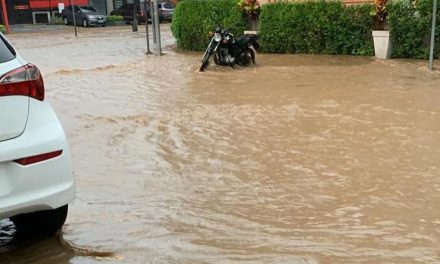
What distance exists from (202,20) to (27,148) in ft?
45.0

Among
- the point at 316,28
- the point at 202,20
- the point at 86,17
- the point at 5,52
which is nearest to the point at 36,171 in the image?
the point at 5,52

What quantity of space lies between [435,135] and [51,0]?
38510 millimetres

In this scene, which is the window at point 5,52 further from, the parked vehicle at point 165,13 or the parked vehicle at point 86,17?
the parked vehicle at point 165,13

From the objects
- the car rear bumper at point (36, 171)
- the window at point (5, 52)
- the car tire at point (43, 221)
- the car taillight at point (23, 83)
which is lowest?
the car tire at point (43, 221)

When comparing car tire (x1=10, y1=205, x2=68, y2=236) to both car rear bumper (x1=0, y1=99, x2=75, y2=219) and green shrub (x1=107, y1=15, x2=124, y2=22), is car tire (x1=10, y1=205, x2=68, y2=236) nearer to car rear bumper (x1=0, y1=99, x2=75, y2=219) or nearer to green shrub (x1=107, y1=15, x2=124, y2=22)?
car rear bumper (x1=0, y1=99, x2=75, y2=219)

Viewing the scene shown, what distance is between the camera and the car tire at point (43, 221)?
11.7 feet

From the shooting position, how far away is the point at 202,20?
1628 cm

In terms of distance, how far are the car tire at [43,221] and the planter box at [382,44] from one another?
11.0 m

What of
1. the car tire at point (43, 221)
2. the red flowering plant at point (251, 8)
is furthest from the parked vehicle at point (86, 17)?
the car tire at point (43, 221)

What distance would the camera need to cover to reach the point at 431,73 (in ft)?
34.7

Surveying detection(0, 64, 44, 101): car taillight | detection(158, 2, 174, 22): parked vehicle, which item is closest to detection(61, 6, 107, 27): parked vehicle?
detection(158, 2, 174, 22): parked vehicle

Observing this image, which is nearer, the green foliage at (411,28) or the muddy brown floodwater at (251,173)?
the muddy brown floodwater at (251,173)

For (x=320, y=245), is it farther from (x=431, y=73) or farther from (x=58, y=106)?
(x=431, y=73)

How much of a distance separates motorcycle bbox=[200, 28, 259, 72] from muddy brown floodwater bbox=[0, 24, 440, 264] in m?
1.81
